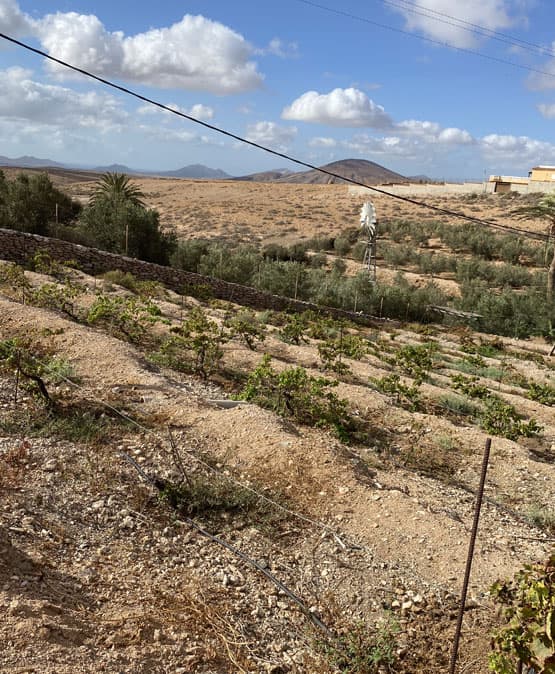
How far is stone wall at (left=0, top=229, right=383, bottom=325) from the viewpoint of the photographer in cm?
1552

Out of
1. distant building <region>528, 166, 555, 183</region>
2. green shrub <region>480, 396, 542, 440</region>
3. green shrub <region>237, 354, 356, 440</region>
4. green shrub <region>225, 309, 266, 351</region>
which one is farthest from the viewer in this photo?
distant building <region>528, 166, 555, 183</region>

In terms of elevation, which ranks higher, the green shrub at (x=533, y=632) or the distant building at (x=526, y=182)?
the distant building at (x=526, y=182)

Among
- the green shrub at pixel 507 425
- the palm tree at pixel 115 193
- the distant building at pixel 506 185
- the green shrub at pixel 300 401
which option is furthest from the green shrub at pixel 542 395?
the distant building at pixel 506 185

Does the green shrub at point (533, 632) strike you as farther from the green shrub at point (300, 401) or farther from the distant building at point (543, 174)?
the distant building at point (543, 174)

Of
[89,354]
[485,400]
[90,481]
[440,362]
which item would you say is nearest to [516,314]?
[440,362]

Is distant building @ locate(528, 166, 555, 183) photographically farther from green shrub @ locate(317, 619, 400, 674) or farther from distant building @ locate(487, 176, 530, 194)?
green shrub @ locate(317, 619, 400, 674)

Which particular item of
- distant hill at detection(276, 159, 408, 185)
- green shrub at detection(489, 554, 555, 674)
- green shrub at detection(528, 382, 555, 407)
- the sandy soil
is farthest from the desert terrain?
distant hill at detection(276, 159, 408, 185)

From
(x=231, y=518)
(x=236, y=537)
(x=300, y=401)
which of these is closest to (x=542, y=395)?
(x=300, y=401)

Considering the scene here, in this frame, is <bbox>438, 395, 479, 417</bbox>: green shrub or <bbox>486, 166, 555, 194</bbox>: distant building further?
<bbox>486, 166, 555, 194</bbox>: distant building

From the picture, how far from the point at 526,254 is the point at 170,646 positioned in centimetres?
3354

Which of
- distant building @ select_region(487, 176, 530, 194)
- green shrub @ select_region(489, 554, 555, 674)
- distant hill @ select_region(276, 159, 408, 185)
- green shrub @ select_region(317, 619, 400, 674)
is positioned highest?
distant hill @ select_region(276, 159, 408, 185)

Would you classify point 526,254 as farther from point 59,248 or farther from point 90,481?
point 90,481

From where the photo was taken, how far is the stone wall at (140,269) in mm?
15523

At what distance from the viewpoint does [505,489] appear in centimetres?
711
